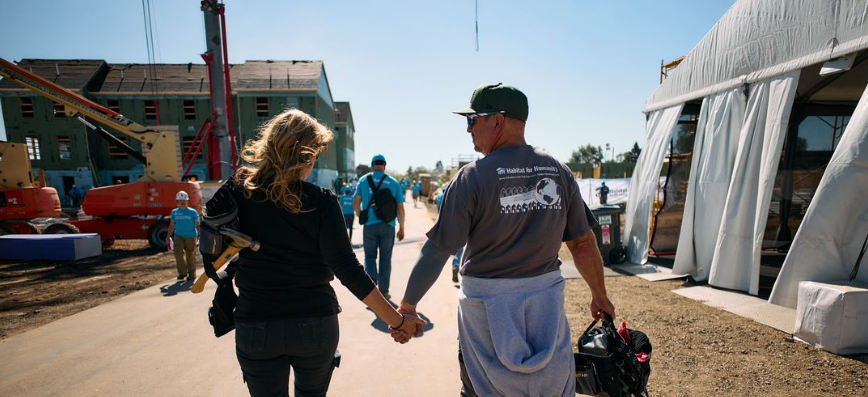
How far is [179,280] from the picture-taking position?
6.87m

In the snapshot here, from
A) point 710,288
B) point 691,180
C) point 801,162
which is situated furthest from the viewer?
point 801,162

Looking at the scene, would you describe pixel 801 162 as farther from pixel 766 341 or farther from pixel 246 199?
pixel 246 199

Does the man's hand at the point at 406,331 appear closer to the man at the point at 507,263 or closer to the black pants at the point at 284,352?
the man at the point at 507,263

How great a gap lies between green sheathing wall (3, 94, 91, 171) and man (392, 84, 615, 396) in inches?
1449

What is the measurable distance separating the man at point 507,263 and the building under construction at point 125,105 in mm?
27540

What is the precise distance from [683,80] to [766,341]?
5.04 meters

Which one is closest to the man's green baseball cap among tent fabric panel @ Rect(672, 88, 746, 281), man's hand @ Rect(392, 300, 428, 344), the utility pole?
man's hand @ Rect(392, 300, 428, 344)

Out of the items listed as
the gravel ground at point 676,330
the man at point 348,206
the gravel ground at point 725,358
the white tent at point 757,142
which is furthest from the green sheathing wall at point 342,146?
the gravel ground at point 725,358

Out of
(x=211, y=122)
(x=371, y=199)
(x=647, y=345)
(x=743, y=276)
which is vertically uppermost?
(x=211, y=122)

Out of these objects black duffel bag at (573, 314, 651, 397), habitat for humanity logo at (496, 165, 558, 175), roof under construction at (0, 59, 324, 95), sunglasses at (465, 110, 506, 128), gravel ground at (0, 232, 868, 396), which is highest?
roof under construction at (0, 59, 324, 95)

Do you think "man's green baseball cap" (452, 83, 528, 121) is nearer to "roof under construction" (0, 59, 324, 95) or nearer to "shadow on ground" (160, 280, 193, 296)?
"shadow on ground" (160, 280, 193, 296)

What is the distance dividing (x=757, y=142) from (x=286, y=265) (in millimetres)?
6568

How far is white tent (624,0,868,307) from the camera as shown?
4.16 meters

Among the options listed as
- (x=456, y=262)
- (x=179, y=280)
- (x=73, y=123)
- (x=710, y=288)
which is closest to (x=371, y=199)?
(x=456, y=262)
